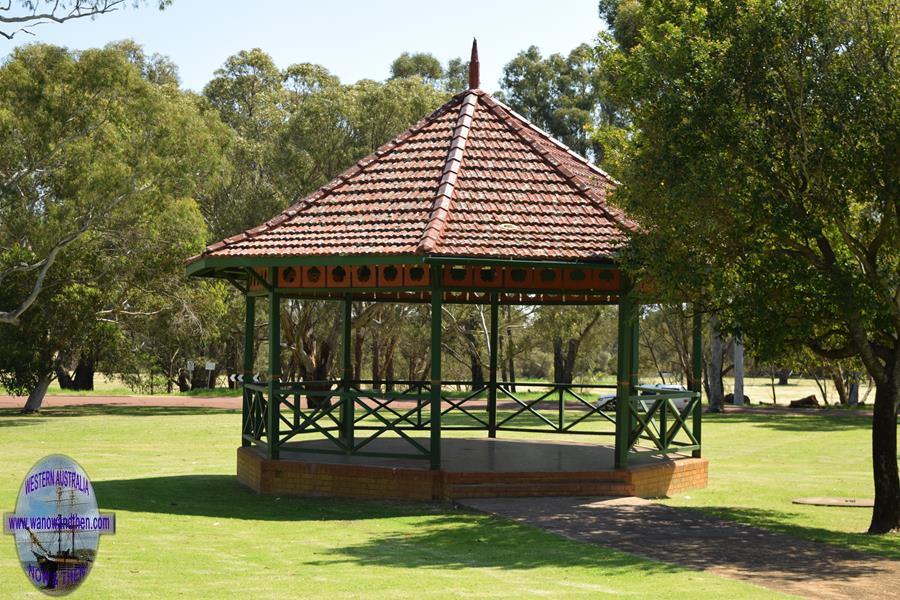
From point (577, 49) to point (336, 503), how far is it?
53233 mm

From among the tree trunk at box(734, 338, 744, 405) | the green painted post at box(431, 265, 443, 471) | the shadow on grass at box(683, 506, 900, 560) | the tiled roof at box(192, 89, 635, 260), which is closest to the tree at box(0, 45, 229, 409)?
the tiled roof at box(192, 89, 635, 260)

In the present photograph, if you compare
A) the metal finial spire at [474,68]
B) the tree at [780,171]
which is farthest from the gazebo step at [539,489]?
the metal finial spire at [474,68]

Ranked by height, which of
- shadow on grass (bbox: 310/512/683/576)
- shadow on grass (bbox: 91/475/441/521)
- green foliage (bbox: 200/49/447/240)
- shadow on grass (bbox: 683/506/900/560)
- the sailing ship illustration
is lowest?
shadow on grass (bbox: 683/506/900/560)

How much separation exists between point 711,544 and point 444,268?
17.8 ft

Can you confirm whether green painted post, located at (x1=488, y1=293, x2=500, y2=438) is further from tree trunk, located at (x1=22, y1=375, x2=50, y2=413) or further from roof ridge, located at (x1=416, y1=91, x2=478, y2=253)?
tree trunk, located at (x1=22, y1=375, x2=50, y2=413)

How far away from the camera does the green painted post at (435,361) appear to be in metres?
15.2

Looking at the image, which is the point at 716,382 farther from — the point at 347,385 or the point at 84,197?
the point at 347,385

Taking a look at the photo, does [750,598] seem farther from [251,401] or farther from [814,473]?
[814,473]

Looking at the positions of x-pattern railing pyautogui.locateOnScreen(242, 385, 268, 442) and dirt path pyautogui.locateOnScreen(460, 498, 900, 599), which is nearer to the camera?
A: dirt path pyautogui.locateOnScreen(460, 498, 900, 599)

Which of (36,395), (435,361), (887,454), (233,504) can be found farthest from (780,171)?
(36,395)

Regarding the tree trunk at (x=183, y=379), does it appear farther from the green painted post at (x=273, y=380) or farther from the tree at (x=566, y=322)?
the green painted post at (x=273, y=380)

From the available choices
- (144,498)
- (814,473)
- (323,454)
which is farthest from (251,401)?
(814,473)

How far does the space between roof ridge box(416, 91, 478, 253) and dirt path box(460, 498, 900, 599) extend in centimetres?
349

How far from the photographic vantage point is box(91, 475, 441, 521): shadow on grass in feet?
47.1
